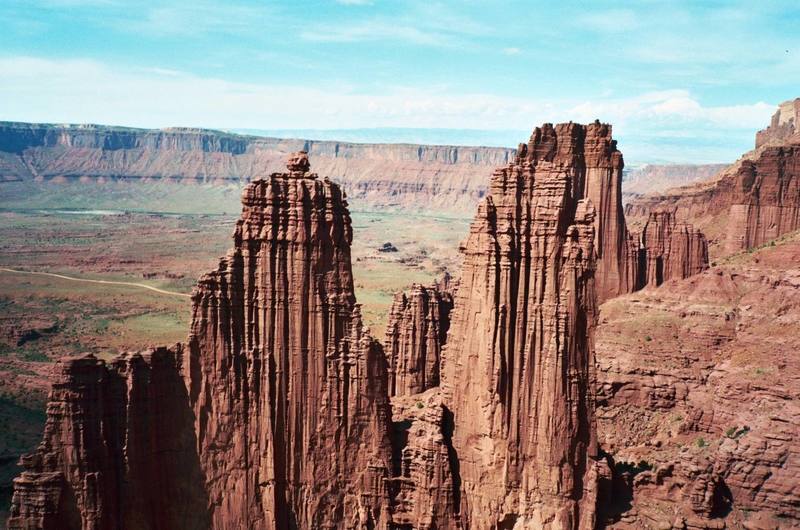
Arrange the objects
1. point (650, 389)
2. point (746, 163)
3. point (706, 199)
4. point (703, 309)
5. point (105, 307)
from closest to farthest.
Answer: point (650, 389)
point (703, 309)
point (746, 163)
point (706, 199)
point (105, 307)

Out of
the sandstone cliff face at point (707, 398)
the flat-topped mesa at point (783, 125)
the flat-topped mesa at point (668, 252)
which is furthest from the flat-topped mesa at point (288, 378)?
the flat-topped mesa at point (783, 125)

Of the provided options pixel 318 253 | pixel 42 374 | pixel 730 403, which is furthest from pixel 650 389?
pixel 42 374

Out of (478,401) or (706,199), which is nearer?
(478,401)

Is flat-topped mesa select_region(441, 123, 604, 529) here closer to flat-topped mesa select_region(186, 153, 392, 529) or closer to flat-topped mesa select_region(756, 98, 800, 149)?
flat-topped mesa select_region(186, 153, 392, 529)

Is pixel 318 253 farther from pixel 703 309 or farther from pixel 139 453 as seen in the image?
pixel 703 309

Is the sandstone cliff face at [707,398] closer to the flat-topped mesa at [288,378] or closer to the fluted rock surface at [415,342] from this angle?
the flat-topped mesa at [288,378]

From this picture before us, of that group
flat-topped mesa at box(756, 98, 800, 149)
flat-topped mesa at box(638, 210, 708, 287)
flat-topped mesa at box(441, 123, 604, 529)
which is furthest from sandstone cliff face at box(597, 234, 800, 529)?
flat-topped mesa at box(756, 98, 800, 149)

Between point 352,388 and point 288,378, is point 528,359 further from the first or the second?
point 288,378

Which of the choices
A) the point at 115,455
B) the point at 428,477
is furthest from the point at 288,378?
the point at 115,455
